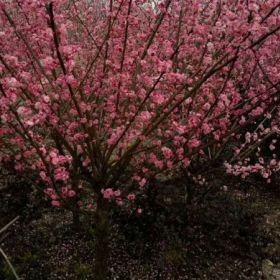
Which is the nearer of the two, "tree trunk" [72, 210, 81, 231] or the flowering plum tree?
the flowering plum tree

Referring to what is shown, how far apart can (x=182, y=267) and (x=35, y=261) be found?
287 cm

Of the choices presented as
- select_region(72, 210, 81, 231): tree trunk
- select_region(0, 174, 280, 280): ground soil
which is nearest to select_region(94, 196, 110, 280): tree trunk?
select_region(0, 174, 280, 280): ground soil

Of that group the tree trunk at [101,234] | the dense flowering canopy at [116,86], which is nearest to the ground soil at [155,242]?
the tree trunk at [101,234]

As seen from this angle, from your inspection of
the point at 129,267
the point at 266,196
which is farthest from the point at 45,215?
the point at 266,196

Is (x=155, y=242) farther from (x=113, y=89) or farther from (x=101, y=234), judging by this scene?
(x=113, y=89)

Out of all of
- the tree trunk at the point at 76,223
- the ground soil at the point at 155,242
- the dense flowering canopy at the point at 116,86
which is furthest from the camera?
the tree trunk at the point at 76,223

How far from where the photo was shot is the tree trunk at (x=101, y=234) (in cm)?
509

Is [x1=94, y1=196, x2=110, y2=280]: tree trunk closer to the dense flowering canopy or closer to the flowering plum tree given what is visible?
the flowering plum tree

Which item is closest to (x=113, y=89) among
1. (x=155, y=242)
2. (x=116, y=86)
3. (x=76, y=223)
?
(x=116, y=86)

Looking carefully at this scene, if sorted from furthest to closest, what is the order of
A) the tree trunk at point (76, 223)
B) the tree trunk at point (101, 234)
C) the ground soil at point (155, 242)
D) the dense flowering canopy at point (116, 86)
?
the tree trunk at point (76, 223) < the ground soil at point (155, 242) < the tree trunk at point (101, 234) < the dense flowering canopy at point (116, 86)

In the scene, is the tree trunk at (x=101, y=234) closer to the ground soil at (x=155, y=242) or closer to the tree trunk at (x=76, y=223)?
the ground soil at (x=155, y=242)

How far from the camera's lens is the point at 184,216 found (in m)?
7.70

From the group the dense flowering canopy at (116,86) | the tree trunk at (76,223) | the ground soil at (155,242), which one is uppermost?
the dense flowering canopy at (116,86)

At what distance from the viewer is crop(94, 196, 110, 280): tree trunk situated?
5094 millimetres
